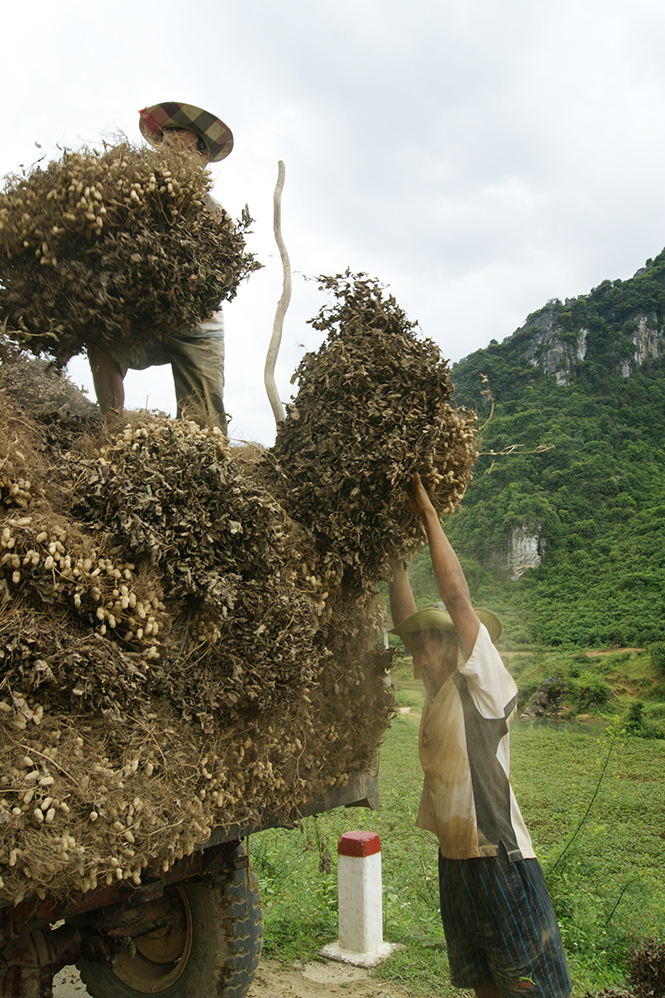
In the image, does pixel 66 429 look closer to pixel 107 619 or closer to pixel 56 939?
pixel 107 619

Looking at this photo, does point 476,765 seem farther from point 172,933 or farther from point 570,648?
point 570,648

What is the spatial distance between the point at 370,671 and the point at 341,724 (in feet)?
0.79

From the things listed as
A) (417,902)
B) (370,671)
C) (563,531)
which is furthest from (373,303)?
(563,531)

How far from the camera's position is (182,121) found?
11.0 feet

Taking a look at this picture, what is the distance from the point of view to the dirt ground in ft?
14.3

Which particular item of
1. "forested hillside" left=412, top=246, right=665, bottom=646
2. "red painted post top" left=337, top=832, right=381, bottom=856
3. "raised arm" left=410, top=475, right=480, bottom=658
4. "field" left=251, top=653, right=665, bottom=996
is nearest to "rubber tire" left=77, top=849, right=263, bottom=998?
"field" left=251, top=653, right=665, bottom=996

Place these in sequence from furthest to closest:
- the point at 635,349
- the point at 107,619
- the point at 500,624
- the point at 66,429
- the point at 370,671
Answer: the point at 635,349 → the point at 500,624 → the point at 370,671 → the point at 66,429 → the point at 107,619

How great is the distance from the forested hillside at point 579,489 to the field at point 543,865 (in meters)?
10.2

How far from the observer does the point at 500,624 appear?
10.1 feet

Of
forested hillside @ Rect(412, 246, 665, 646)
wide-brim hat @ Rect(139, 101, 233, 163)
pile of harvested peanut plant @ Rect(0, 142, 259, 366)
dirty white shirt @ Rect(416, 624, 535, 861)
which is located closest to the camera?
pile of harvested peanut plant @ Rect(0, 142, 259, 366)

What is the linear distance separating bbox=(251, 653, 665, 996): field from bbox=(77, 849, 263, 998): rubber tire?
484 mm

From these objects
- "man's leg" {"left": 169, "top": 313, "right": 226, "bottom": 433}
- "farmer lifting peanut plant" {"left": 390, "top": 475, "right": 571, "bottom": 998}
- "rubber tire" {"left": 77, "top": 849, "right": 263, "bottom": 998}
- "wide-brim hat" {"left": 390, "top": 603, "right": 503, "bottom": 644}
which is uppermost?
"man's leg" {"left": 169, "top": 313, "right": 226, "bottom": 433}

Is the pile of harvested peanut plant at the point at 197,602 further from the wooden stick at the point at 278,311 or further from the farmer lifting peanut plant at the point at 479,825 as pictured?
the wooden stick at the point at 278,311

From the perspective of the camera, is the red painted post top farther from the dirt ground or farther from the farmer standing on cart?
the farmer standing on cart
